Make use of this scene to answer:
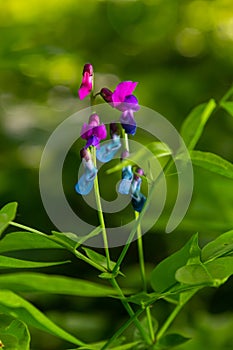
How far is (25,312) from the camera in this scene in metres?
0.46

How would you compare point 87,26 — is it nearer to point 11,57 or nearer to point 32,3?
point 32,3

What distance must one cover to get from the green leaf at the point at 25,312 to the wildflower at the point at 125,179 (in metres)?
0.10

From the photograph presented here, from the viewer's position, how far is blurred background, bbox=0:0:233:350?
3.64 ft

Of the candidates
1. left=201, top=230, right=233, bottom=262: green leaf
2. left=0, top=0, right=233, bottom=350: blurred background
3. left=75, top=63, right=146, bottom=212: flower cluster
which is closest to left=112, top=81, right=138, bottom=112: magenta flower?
left=75, top=63, right=146, bottom=212: flower cluster

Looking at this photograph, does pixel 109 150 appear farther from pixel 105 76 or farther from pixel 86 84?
pixel 105 76

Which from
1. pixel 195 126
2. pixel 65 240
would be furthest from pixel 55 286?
pixel 195 126

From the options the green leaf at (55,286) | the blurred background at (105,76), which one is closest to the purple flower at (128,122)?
the green leaf at (55,286)

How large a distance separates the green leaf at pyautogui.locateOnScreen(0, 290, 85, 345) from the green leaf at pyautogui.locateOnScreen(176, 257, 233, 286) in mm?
83

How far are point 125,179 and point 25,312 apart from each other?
0.36 ft

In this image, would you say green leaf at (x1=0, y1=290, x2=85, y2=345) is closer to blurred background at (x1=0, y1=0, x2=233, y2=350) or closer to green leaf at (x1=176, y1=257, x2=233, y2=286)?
green leaf at (x1=176, y1=257, x2=233, y2=286)

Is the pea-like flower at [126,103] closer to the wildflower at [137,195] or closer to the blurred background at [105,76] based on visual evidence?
the wildflower at [137,195]

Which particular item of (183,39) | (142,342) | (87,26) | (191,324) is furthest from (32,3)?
(142,342)

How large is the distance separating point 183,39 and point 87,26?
0.17 m

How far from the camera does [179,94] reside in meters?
1.25
